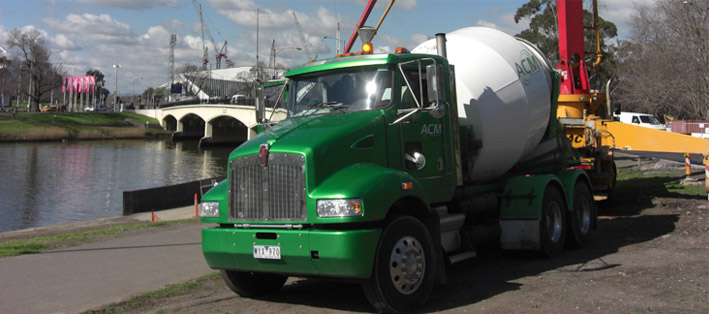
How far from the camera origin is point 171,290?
817 cm

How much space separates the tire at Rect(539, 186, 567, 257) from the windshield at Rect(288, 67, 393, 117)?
3.92 meters

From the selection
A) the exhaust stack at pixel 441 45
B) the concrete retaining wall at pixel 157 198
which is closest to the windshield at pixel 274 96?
the exhaust stack at pixel 441 45

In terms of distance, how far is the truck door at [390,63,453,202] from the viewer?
782 centimetres

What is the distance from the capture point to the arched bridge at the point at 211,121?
80000mm

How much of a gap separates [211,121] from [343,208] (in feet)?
274

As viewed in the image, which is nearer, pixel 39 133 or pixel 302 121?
pixel 302 121

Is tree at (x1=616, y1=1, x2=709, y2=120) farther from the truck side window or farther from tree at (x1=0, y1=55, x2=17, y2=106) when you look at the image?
tree at (x1=0, y1=55, x2=17, y2=106)

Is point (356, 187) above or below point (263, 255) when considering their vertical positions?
above

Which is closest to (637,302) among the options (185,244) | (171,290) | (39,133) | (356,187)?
(356,187)

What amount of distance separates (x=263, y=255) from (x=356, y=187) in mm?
1258

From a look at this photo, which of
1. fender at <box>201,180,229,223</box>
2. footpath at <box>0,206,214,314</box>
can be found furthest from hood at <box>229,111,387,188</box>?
footpath at <box>0,206,214,314</box>

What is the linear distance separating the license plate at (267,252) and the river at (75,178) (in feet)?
65.4

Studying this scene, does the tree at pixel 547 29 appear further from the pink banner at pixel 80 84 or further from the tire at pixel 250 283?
the pink banner at pixel 80 84

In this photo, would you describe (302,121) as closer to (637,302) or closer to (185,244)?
(637,302)
